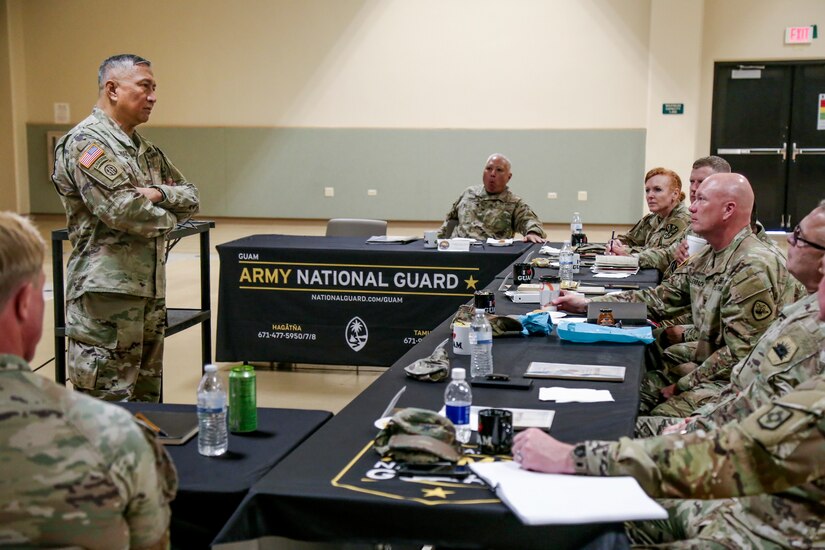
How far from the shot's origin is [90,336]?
11.8 feet

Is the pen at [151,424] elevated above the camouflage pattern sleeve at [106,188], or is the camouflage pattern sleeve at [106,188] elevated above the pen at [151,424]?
the camouflage pattern sleeve at [106,188]

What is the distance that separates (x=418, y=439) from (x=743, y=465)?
0.64 metres

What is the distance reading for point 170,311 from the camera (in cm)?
514

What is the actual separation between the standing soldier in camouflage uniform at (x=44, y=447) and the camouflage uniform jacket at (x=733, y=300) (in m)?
2.37

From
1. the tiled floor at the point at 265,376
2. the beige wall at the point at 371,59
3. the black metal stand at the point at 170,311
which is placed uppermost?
the beige wall at the point at 371,59

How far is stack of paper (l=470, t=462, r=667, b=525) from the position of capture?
1608mm

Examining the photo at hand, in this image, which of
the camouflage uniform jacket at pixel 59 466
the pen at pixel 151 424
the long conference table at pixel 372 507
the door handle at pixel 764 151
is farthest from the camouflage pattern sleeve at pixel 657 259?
the door handle at pixel 764 151

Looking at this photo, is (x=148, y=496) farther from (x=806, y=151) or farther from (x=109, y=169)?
(x=806, y=151)

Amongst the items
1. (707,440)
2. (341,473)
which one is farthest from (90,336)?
(707,440)

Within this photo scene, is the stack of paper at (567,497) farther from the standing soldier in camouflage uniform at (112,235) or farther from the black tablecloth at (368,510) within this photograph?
the standing soldier in camouflage uniform at (112,235)

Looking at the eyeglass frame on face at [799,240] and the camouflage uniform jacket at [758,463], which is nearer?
the camouflage uniform jacket at [758,463]

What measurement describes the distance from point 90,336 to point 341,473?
2.08 metres

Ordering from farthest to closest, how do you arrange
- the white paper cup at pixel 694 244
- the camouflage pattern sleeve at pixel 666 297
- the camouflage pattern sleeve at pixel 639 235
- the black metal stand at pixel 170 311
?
the camouflage pattern sleeve at pixel 639 235 < the white paper cup at pixel 694 244 < the black metal stand at pixel 170 311 < the camouflage pattern sleeve at pixel 666 297

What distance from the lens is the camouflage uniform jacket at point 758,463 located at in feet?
5.37
